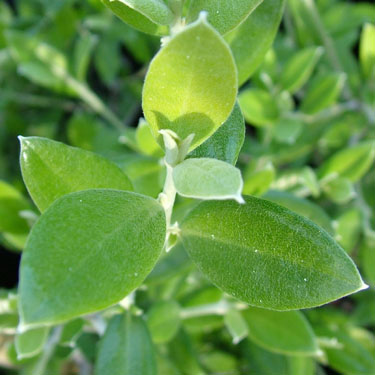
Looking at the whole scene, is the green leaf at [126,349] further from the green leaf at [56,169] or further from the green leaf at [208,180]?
the green leaf at [208,180]

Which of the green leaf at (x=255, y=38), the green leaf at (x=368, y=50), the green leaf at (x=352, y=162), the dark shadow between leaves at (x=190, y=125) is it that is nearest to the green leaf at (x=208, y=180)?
the dark shadow between leaves at (x=190, y=125)

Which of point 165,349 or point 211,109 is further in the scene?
point 165,349

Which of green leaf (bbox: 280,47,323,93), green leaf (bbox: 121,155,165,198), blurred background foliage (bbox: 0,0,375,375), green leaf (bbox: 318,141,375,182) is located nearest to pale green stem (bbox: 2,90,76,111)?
blurred background foliage (bbox: 0,0,375,375)

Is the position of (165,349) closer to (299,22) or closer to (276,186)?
(276,186)

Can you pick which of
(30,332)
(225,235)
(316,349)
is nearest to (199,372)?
(316,349)

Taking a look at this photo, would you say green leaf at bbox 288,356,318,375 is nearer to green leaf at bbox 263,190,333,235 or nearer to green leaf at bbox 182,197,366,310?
green leaf at bbox 263,190,333,235

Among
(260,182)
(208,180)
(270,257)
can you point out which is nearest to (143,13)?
(208,180)

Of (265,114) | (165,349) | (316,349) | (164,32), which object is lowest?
(165,349)
